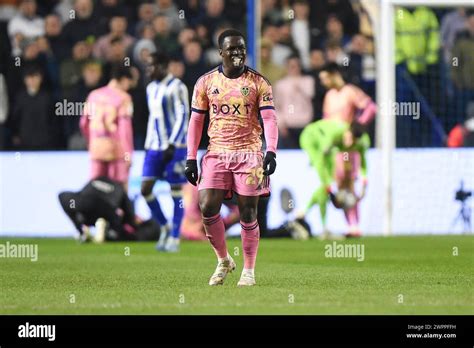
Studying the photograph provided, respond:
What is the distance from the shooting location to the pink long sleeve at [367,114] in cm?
1884

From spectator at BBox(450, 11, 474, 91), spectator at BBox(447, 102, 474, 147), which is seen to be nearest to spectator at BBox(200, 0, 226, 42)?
spectator at BBox(450, 11, 474, 91)

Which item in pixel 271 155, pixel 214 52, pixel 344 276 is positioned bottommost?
pixel 344 276

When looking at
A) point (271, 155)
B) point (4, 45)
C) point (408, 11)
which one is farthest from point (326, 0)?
point (271, 155)

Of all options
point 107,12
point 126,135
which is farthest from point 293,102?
point 107,12

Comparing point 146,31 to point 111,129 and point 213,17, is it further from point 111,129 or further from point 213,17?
point 111,129

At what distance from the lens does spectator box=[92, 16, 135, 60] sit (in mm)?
20188

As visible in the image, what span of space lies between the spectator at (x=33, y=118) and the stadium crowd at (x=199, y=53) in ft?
0.05

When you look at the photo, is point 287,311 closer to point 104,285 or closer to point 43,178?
point 104,285

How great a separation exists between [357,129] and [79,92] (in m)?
4.10

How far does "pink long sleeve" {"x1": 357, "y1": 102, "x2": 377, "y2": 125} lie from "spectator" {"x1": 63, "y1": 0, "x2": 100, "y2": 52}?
4295mm

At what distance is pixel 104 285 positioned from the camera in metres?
11.5

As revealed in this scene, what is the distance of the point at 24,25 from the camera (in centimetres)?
2048

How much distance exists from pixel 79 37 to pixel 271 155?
10.2 m

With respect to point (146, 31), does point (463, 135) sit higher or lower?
lower
